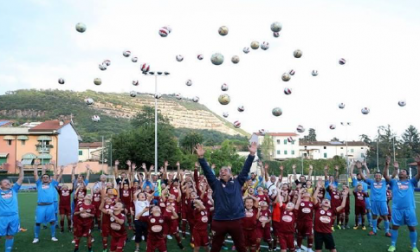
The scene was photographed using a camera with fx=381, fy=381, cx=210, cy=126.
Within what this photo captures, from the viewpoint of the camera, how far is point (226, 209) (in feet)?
18.6

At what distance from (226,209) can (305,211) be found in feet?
14.9

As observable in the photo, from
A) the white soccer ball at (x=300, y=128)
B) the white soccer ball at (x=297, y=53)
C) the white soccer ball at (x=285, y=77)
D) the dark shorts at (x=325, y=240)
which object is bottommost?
the dark shorts at (x=325, y=240)

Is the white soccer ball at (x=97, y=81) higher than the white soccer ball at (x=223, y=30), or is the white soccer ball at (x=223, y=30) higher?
the white soccer ball at (x=223, y=30)

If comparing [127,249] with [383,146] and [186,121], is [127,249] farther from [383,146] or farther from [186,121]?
[186,121]

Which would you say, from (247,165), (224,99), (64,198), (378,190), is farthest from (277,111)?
(247,165)

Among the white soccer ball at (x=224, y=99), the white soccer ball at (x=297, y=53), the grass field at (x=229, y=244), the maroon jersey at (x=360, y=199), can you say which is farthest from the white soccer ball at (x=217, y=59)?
the maroon jersey at (x=360, y=199)

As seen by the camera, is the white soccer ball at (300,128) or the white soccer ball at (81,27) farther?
the white soccer ball at (300,128)

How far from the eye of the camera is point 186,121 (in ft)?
506

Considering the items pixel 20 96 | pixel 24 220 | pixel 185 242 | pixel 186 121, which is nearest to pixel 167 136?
pixel 24 220

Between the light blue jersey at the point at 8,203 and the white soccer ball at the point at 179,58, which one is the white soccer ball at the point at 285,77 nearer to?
the white soccer ball at the point at 179,58

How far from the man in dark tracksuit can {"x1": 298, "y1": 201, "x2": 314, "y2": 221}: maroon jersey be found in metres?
4.23

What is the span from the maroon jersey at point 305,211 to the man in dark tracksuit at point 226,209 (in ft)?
13.9

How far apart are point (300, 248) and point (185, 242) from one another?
321cm

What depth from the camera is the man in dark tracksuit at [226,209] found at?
18.5 ft
